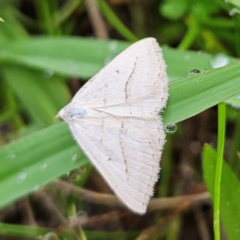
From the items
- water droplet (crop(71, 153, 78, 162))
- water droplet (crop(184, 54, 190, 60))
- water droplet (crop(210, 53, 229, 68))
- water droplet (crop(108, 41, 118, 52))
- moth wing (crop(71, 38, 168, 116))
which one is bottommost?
water droplet (crop(210, 53, 229, 68))

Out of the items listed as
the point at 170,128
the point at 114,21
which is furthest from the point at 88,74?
the point at 170,128

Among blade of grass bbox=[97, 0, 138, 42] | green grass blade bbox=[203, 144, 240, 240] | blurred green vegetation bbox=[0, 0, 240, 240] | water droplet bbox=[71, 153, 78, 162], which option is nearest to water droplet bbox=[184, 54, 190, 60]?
blurred green vegetation bbox=[0, 0, 240, 240]

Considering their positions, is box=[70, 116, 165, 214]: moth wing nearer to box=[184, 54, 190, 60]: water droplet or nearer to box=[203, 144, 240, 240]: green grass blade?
box=[203, 144, 240, 240]: green grass blade

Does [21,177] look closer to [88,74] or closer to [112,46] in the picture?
[88,74]

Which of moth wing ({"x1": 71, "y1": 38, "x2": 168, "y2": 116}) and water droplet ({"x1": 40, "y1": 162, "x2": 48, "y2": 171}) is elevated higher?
moth wing ({"x1": 71, "y1": 38, "x2": 168, "y2": 116})

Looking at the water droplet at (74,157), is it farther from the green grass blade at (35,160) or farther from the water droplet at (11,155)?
the water droplet at (11,155)

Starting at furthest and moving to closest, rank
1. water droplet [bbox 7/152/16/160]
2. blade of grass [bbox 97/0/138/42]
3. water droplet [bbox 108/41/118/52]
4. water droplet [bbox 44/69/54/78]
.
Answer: blade of grass [bbox 97/0/138/42] < water droplet [bbox 44/69/54/78] < water droplet [bbox 108/41/118/52] < water droplet [bbox 7/152/16/160]
